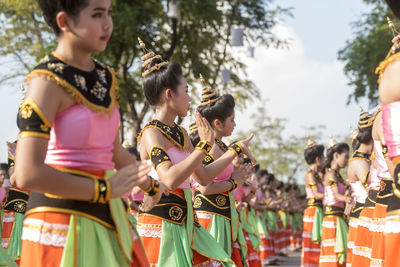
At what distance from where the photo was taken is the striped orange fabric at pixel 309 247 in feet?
44.2

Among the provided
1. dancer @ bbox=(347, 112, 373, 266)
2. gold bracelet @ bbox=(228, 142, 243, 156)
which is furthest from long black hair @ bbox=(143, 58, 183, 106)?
dancer @ bbox=(347, 112, 373, 266)

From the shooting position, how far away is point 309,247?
1360 centimetres

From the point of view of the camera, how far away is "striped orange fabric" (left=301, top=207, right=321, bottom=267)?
530 inches

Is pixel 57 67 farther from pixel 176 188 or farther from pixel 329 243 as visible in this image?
pixel 329 243

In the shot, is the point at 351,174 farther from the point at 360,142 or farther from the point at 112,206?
the point at 112,206

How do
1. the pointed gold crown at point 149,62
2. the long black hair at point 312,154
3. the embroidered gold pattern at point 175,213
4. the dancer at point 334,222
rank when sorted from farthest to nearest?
the long black hair at point 312,154 < the dancer at point 334,222 < the pointed gold crown at point 149,62 < the embroidered gold pattern at point 175,213

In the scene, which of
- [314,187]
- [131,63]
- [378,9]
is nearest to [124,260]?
[314,187]

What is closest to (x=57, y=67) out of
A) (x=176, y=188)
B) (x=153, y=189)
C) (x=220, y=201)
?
(x=153, y=189)

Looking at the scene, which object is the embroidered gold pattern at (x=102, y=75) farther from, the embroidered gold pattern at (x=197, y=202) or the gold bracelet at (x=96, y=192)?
the embroidered gold pattern at (x=197, y=202)

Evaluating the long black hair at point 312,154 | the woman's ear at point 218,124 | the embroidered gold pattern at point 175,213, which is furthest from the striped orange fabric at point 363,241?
the long black hair at point 312,154

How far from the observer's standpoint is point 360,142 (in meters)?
8.40

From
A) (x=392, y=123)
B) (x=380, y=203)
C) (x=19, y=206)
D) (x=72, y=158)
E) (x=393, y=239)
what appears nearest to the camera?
(x=72, y=158)

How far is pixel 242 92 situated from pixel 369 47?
187 inches

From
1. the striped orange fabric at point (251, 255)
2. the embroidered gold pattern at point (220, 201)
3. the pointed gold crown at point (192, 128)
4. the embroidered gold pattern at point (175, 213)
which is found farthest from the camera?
the pointed gold crown at point (192, 128)
